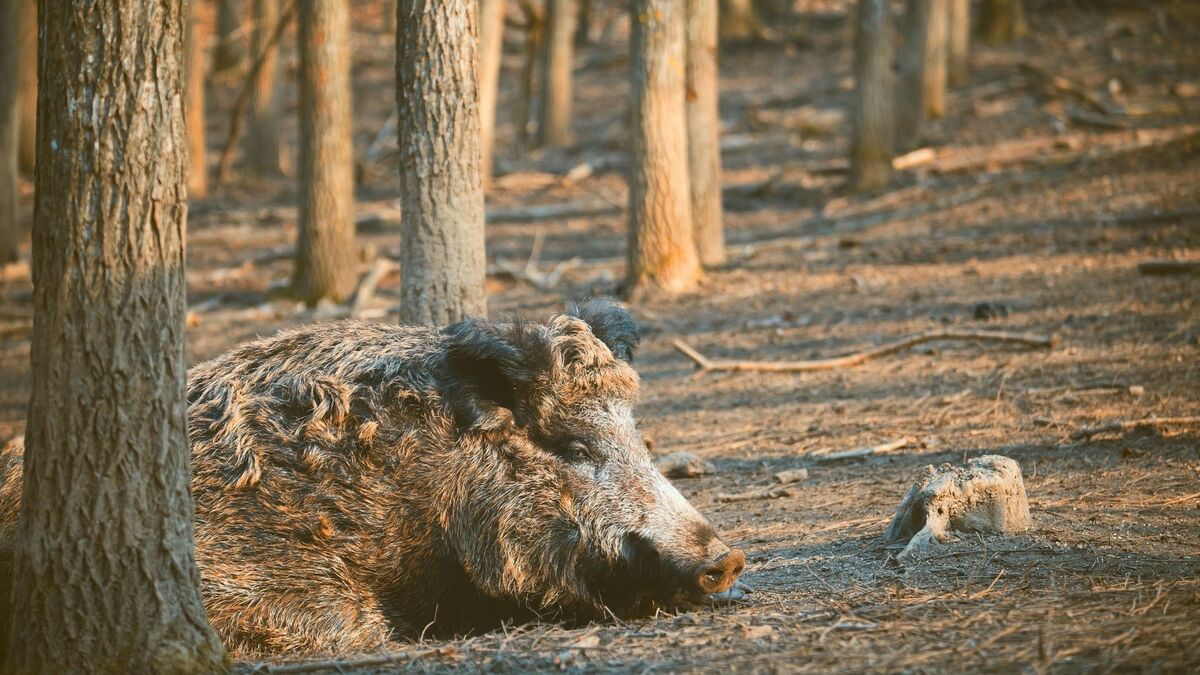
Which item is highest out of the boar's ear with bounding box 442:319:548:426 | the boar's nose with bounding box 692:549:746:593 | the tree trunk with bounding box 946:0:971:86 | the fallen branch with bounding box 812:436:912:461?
the tree trunk with bounding box 946:0:971:86

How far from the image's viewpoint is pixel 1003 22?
27.6 meters

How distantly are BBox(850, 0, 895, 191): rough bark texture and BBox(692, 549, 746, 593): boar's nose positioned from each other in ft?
42.8

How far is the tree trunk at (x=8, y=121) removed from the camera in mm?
16719

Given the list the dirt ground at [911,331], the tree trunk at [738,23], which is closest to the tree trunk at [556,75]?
the dirt ground at [911,331]

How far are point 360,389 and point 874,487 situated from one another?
3.50m

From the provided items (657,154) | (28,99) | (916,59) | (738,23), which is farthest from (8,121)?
(738,23)

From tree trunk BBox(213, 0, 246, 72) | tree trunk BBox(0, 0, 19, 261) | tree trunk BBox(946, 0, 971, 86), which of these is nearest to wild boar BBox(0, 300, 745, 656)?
tree trunk BBox(0, 0, 19, 261)

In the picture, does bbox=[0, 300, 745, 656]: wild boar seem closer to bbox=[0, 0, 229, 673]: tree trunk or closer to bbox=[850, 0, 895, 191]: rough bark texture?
bbox=[0, 0, 229, 673]: tree trunk

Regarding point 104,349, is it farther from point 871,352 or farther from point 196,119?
point 196,119

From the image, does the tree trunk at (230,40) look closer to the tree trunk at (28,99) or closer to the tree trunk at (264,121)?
the tree trunk at (264,121)

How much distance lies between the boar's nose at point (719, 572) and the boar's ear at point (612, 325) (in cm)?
141

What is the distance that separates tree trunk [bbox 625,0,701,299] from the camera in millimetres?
12617

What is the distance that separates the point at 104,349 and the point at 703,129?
425 inches

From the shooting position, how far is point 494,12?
18312 mm
